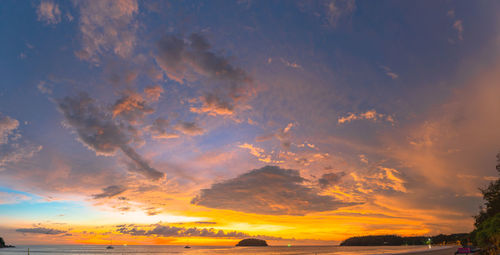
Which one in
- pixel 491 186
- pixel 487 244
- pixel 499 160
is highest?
pixel 499 160

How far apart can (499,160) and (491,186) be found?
15.9 m

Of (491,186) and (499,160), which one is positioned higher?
(499,160)

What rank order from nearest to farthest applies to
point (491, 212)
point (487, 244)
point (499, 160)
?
point (487, 244)
point (499, 160)
point (491, 212)

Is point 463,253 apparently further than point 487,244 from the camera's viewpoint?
Yes

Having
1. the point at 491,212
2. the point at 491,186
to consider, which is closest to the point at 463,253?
the point at 491,212

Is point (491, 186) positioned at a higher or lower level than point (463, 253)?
higher

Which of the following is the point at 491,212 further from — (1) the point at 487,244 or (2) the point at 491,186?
(1) the point at 487,244

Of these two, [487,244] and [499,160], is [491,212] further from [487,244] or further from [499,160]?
[487,244]

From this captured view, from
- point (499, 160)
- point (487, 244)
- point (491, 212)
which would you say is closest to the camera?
point (487, 244)

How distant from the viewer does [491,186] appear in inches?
3007

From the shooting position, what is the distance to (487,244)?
161 feet

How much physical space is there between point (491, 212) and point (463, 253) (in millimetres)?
14269

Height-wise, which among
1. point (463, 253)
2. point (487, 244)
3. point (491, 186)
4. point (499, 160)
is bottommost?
point (463, 253)

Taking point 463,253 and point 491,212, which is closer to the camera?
point 463,253
